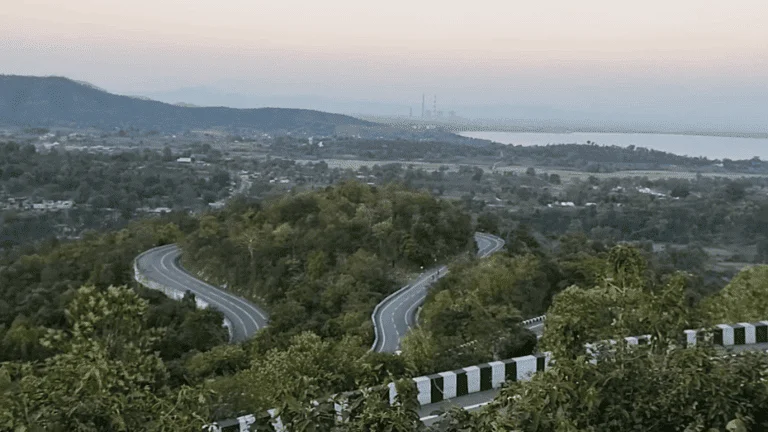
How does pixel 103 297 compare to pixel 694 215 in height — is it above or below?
above

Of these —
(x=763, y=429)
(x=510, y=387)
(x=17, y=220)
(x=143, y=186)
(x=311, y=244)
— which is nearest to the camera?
(x=763, y=429)

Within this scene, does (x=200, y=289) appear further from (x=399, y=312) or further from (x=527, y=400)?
(x=527, y=400)

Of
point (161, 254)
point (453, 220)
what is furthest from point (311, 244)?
point (161, 254)

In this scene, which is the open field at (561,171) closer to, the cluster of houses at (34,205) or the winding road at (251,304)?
the cluster of houses at (34,205)

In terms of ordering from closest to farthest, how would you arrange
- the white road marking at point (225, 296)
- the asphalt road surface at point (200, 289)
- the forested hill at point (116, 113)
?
the asphalt road surface at point (200, 289) → the white road marking at point (225, 296) → the forested hill at point (116, 113)

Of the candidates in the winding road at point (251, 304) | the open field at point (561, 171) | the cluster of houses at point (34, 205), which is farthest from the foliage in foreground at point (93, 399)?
the open field at point (561, 171)

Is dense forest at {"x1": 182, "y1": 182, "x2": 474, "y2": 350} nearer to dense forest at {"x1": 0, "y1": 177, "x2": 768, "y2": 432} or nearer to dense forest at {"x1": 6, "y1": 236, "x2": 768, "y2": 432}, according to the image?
dense forest at {"x1": 0, "y1": 177, "x2": 768, "y2": 432}

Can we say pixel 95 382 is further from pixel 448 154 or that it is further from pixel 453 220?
pixel 448 154
